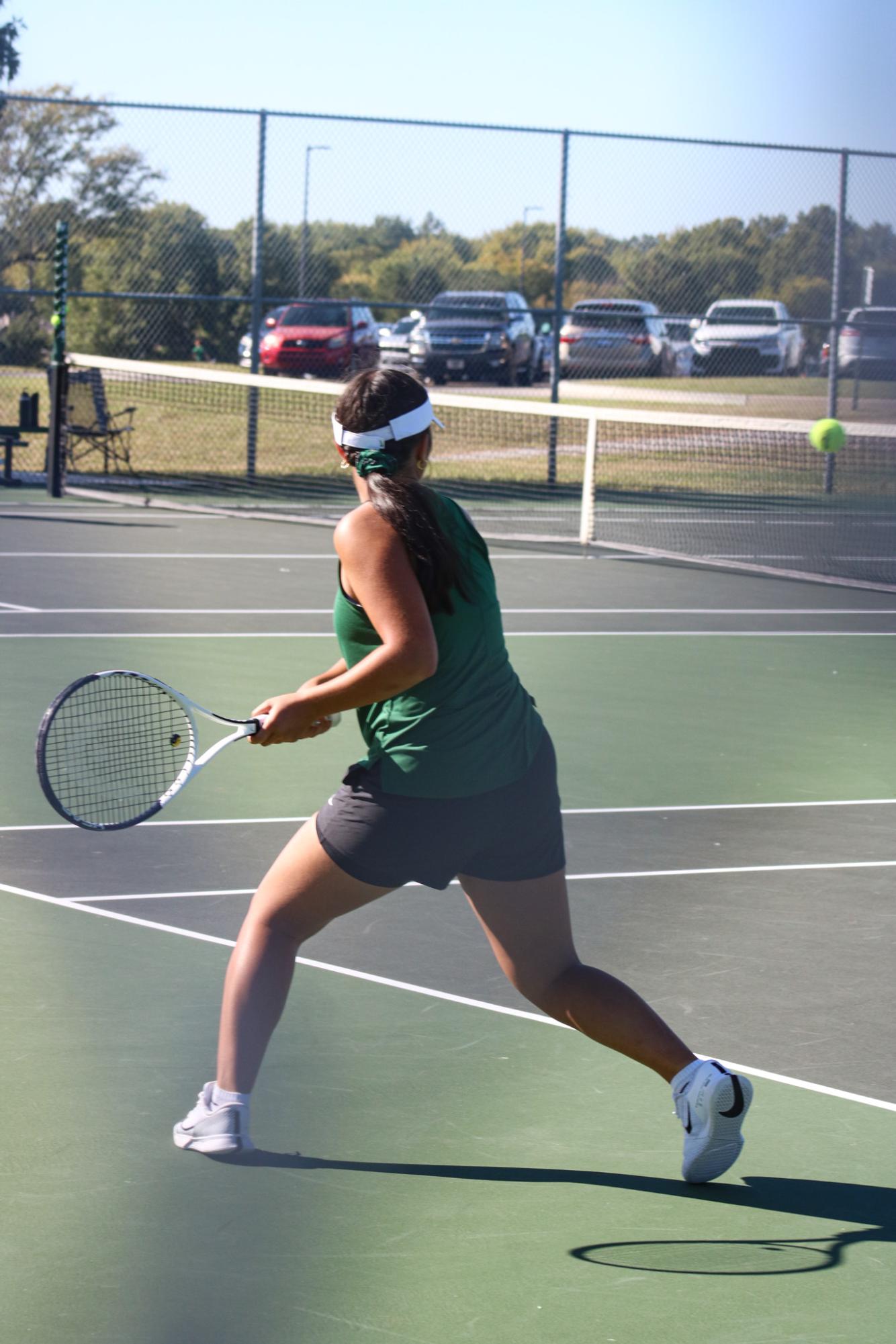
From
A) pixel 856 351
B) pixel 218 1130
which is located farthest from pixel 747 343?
pixel 218 1130

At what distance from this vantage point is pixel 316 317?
22625 mm

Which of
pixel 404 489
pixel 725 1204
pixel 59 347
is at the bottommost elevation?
→ pixel 725 1204

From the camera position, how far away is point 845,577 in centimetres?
1531

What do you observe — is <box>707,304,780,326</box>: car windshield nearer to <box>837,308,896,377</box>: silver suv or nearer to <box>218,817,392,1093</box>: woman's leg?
<box>837,308,896,377</box>: silver suv

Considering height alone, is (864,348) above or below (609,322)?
below

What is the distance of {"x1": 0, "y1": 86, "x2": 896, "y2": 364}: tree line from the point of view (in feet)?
69.2

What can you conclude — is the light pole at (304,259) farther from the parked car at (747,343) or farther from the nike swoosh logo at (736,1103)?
the nike swoosh logo at (736,1103)

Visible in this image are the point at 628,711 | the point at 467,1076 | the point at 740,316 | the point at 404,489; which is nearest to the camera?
the point at 404,489

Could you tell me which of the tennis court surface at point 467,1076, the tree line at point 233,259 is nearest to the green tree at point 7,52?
the tree line at point 233,259

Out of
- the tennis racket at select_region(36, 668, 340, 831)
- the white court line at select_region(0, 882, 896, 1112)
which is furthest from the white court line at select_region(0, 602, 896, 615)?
the tennis racket at select_region(36, 668, 340, 831)

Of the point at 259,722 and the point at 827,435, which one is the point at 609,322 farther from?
the point at 259,722

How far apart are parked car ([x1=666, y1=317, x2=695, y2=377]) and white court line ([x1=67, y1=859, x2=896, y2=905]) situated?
1634 cm

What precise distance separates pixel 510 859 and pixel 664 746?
4.60m

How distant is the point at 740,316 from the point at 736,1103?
19.4 m
